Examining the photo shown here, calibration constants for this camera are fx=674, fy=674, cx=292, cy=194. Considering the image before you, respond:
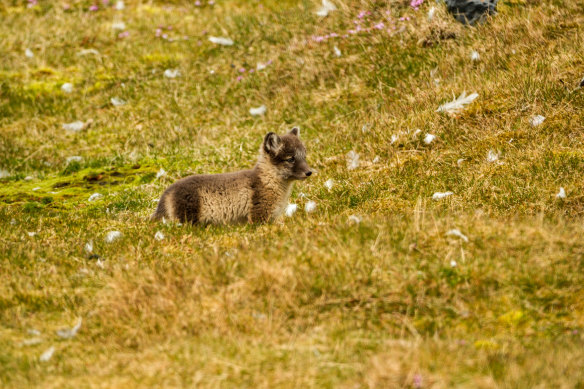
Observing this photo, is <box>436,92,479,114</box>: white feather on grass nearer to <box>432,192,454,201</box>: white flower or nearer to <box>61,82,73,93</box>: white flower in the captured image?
<box>432,192,454,201</box>: white flower

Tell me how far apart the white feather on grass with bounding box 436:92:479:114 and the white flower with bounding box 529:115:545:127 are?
3.65 ft

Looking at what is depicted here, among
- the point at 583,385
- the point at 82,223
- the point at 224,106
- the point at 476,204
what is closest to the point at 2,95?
the point at 224,106

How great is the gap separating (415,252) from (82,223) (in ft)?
16.5

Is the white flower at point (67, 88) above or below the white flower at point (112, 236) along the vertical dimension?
below

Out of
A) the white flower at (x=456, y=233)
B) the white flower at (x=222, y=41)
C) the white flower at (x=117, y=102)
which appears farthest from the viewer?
the white flower at (x=222, y=41)

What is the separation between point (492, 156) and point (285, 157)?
3.05 meters

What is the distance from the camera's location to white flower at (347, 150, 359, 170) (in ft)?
36.1

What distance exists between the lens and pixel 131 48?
56.3ft

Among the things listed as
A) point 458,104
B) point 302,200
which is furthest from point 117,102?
point 458,104

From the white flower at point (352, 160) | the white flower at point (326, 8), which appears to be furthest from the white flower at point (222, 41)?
the white flower at point (352, 160)

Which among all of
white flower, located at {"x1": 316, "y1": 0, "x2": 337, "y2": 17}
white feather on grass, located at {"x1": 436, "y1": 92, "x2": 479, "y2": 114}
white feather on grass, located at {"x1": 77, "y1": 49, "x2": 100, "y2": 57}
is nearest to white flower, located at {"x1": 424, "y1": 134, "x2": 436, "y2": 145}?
white feather on grass, located at {"x1": 436, "y1": 92, "x2": 479, "y2": 114}

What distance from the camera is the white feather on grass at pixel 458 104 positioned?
11141 mm

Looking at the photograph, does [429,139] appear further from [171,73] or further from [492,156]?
[171,73]

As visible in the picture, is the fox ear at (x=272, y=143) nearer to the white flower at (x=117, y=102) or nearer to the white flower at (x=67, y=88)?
the white flower at (x=117, y=102)
